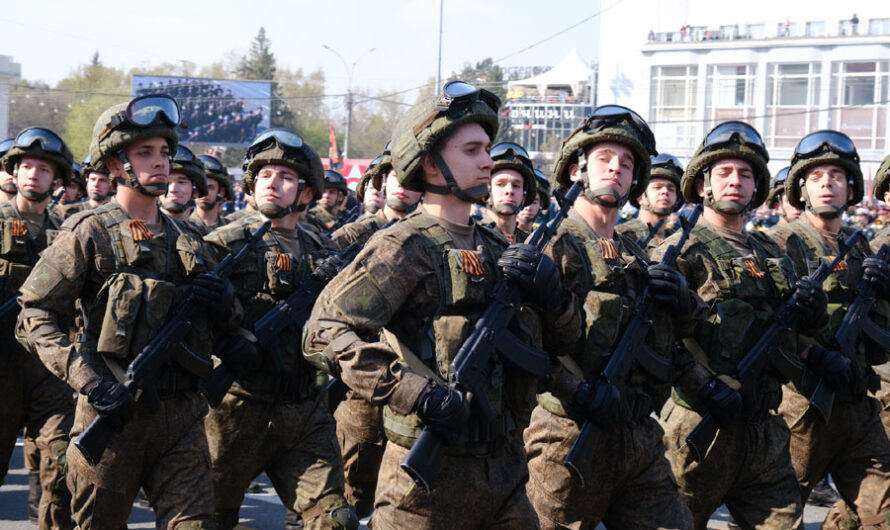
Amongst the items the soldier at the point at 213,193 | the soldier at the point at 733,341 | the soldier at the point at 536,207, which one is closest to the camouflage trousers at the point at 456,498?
the soldier at the point at 733,341

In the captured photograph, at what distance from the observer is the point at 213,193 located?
10562 mm

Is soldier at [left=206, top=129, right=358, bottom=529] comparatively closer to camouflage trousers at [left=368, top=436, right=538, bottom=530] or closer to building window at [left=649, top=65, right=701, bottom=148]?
camouflage trousers at [left=368, top=436, right=538, bottom=530]

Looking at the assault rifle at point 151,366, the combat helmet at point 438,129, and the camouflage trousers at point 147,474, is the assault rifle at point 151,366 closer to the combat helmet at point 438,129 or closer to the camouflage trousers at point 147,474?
the camouflage trousers at point 147,474

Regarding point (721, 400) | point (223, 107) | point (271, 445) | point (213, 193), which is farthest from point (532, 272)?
point (223, 107)

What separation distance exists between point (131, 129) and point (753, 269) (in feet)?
10.8

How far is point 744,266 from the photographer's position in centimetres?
598

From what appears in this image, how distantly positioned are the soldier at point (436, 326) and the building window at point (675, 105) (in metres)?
57.4

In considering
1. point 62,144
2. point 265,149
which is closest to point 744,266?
point 265,149

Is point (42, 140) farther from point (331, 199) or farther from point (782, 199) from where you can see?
point (782, 199)

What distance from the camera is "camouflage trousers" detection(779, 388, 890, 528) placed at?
6.43m

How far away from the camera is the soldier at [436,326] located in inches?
157

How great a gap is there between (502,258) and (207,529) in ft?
6.42

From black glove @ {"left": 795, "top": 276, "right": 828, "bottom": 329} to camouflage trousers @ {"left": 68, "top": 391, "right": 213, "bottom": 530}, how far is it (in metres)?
3.17

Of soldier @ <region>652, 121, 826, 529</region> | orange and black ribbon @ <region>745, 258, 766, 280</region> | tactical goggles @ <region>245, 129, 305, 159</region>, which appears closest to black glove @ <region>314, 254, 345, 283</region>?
tactical goggles @ <region>245, 129, 305, 159</region>
